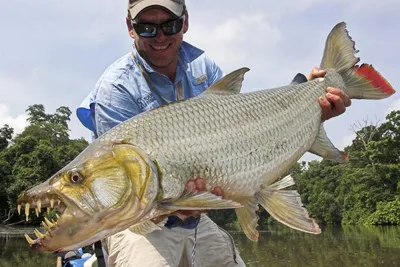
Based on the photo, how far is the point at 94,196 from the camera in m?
2.63

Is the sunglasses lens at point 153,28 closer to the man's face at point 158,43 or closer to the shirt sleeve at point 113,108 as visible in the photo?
the man's face at point 158,43

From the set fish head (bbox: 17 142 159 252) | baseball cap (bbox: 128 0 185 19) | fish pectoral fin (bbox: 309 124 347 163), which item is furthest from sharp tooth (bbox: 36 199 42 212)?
fish pectoral fin (bbox: 309 124 347 163)

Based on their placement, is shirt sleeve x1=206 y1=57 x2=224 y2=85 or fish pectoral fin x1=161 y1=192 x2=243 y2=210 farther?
shirt sleeve x1=206 y1=57 x2=224 y2=85

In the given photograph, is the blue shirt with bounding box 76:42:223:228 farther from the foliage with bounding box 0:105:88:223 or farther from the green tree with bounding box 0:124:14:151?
the green tree with bounding box 0:124:14:151

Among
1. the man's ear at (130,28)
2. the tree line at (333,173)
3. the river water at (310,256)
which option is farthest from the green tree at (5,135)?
the man's ear at (130,28)

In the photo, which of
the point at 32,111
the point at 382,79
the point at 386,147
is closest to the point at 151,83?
the point at 382,79

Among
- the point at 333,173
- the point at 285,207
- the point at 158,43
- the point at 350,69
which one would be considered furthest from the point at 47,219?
the point at 333,173

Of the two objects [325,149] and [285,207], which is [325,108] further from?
[285,207]

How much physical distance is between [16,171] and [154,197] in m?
48.3

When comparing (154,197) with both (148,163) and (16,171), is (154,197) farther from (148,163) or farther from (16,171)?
(16,171)

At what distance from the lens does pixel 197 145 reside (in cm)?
313

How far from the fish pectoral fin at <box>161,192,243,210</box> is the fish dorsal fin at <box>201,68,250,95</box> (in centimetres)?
88

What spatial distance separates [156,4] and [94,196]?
2.04 meters

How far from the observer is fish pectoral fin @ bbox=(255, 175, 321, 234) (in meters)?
3.51
